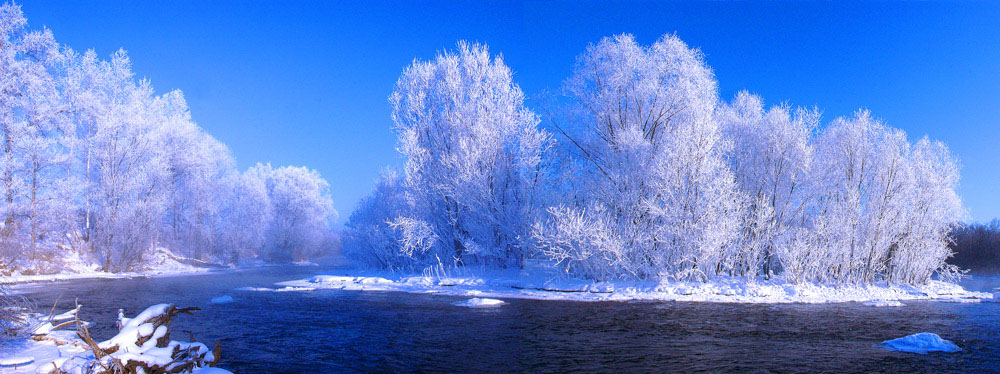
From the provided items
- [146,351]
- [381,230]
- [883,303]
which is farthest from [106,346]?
[381,230]

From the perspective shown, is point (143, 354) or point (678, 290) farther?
point (678, 290)

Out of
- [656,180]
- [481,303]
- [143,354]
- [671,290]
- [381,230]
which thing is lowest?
[481,303]

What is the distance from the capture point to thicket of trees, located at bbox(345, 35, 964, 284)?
2166 cm

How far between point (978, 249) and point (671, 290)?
35354 mm

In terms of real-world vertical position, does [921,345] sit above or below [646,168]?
below

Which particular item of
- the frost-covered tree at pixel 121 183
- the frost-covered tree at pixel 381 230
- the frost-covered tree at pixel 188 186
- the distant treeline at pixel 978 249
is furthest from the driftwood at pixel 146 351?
the distant treeline at pixel 978 249

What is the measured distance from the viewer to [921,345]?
10.8 m

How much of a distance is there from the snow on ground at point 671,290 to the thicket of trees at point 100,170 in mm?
16664

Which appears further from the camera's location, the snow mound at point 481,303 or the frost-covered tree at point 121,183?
the frost-covered tree at point 121,183

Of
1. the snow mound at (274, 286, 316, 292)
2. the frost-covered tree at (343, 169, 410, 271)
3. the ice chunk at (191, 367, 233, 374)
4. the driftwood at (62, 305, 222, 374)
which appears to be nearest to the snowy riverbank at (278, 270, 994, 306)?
the snow mound at (274, 286, 316, 292)

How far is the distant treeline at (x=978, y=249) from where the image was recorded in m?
39.6

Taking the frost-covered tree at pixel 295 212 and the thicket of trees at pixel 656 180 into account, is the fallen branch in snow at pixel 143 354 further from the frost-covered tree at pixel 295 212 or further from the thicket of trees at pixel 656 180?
→ the frost-covered tree at pixel 295 212

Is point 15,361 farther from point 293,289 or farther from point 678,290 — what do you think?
point 678,290

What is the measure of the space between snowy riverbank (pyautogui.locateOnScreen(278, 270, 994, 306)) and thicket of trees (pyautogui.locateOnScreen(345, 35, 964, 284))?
28.9 inches
